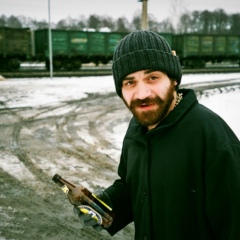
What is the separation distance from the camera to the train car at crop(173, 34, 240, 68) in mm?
30359

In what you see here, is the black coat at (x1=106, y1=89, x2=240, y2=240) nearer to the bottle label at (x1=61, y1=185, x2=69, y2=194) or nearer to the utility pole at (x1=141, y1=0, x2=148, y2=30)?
the bottle label at (x1=61, y1=185, x2=69, y2=194)

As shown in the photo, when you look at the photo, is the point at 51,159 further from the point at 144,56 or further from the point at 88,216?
the point at 144,56

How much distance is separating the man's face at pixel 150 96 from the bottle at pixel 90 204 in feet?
2.08

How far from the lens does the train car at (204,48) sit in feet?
99.6

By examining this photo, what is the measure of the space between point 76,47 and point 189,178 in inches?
1014

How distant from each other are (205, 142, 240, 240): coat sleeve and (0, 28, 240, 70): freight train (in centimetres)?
2415

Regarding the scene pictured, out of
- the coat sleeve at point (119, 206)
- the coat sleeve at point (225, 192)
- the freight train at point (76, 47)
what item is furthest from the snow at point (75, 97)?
the freight train at point (76, 47)

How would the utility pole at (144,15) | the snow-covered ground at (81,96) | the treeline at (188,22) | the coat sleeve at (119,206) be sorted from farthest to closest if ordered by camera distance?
the treeline at (188,22)
the utility pole at (144,15)
the snow-covered ground at (81,96)
the coat sleeve at (119,206)

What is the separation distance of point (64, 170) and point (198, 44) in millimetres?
27672

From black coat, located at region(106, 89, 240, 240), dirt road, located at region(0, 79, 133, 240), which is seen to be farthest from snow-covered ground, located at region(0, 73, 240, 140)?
black coat, located at region(106, 89, 240, 240)

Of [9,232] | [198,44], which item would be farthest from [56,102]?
[198,44]

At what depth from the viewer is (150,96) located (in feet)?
6.01

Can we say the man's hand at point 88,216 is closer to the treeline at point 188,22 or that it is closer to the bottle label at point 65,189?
the bottle label at point 65,189

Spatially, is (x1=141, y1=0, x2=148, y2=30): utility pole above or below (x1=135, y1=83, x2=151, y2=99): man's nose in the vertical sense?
above
